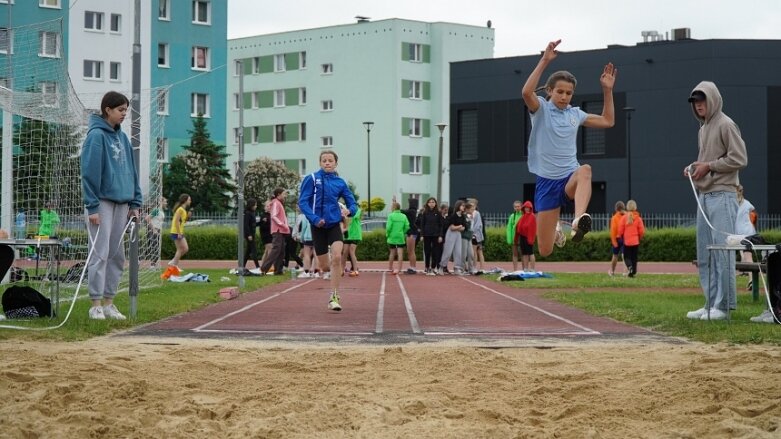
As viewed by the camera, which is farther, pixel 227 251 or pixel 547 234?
pixel 227 251

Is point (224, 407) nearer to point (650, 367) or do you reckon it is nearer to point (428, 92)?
point (650, 367)

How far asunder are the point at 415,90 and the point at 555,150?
65670mm

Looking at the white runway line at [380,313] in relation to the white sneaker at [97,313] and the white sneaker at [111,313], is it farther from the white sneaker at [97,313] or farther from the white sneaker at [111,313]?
the white sneaker at [97,313]

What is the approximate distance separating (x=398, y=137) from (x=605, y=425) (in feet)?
222

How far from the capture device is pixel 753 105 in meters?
49.4

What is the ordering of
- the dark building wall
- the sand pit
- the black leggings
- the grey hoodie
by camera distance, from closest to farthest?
the sand pit → the grey hoodie → the black leggings → the dark building wall

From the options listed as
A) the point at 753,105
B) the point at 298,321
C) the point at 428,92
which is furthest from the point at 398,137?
the point at 298,321

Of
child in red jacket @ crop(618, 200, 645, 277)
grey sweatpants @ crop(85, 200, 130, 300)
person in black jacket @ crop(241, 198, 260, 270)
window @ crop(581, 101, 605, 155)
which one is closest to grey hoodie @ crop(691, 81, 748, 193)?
grey sweatpants @ crop(85, 200, 130, 300)

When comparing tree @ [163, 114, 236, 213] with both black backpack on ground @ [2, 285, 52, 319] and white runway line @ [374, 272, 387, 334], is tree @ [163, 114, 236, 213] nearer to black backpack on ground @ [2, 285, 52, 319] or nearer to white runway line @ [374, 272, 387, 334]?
white runway line @ [374, 272, 387, 334]

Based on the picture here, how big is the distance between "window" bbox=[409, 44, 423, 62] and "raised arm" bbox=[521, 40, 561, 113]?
6504cm

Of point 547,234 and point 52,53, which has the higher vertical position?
point 52,53

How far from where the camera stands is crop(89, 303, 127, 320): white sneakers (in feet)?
38.7

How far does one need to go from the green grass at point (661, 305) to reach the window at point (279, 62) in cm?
5612

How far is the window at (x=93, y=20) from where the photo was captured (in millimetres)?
58312
